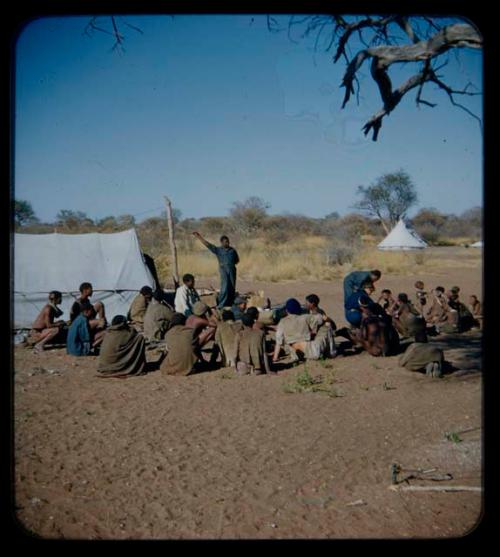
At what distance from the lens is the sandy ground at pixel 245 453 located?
13.9 ft

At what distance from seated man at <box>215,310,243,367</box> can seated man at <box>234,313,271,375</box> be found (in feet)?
0.58

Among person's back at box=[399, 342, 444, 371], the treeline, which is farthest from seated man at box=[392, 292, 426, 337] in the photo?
the treeline

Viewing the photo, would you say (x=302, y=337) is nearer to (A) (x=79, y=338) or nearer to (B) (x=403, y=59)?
(A) (x=79, y=338)

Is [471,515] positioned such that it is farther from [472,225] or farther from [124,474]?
[472,225]

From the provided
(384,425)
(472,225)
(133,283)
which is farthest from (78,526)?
(472,225)

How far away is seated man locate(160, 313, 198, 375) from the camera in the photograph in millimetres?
8273

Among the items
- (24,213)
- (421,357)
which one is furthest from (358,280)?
(24,213)

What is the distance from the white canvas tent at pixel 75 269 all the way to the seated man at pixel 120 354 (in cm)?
400

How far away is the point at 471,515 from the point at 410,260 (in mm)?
24074

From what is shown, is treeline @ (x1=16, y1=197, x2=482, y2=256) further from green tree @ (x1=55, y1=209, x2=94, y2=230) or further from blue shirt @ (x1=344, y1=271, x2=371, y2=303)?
blue shirt @ (x1=344, y1=271, x2=371, y2=303)

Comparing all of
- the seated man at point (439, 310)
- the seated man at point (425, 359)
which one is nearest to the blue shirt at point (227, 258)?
the seated man at point (439, 310)

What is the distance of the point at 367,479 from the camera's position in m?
4.88

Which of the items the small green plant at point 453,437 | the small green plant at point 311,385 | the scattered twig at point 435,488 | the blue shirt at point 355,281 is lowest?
the scattered twig at point 435,488

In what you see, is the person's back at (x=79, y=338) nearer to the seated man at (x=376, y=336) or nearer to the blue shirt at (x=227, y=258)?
the blue shirt at (x=227, y=258)
